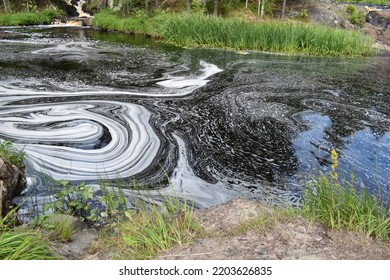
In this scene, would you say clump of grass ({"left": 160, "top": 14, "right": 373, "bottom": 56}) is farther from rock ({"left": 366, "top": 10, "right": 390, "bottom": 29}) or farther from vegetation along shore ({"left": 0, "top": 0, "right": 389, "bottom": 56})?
rock ({"left": 366, "top": 10, "right": 390, "bottom": 29})

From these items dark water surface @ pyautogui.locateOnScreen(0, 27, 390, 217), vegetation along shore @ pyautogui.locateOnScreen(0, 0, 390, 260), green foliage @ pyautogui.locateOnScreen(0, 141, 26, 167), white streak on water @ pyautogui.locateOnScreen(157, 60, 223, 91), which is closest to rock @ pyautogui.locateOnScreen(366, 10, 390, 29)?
dark water surface @ pyautogui.locateOnScreen(0, 27, 390, 217)

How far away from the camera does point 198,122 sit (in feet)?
20.7

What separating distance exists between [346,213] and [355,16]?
1943cm

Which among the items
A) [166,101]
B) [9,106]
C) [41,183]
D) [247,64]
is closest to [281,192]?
[41,183]

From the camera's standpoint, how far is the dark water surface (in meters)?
4.51

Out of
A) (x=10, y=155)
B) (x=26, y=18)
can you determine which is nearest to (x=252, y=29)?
(x=10, y=155)

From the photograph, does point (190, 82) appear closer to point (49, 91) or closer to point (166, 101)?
point (166, 101)

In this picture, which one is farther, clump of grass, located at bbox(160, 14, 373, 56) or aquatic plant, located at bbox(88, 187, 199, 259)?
clump of grass, located at bbox(160, 14, 373, 56)

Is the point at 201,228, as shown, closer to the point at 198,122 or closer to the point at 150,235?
the point at 150,235

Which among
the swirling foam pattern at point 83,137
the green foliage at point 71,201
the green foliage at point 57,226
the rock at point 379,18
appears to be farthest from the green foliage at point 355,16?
the green foliage at point 57,226

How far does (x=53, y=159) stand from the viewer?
4797 millimetres

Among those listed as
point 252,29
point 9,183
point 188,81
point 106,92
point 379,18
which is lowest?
point 9,183

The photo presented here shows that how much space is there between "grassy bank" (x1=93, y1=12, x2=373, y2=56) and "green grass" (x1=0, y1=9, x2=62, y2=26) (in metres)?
10.1
